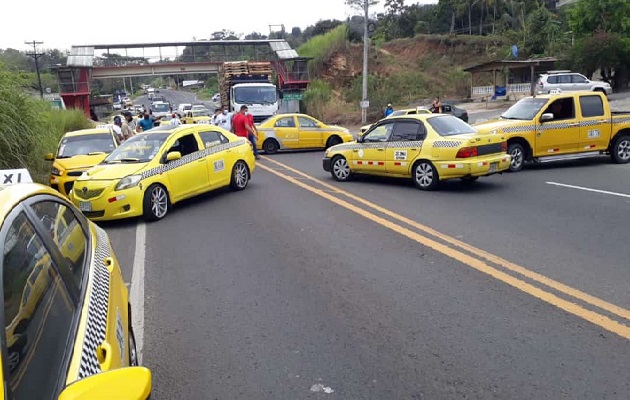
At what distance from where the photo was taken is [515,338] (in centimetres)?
452

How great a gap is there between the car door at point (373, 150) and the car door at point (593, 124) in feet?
16.5

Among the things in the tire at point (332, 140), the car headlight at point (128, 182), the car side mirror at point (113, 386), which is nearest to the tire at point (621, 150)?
the tire at point (332, 140)

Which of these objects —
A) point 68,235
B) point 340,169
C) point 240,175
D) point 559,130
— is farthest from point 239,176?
point 68,235

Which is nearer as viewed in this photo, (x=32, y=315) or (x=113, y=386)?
(x=113, y=386)

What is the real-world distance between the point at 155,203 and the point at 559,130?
9535mm

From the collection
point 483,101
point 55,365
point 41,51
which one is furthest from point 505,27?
point 55,365

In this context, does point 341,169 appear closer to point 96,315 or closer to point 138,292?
point 138,292

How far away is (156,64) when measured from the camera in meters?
48.8

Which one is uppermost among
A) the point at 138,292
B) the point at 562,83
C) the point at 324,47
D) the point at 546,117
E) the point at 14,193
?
the point at 324,47

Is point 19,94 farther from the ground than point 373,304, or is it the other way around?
point 19,94

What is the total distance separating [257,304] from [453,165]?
6597 millimetres

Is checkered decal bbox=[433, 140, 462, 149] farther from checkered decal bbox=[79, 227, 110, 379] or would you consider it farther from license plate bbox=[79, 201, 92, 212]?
checkered decal bbox=[79, 227, 110, 379]

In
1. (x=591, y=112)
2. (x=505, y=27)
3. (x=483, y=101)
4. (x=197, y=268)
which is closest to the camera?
(x=197, y=268)

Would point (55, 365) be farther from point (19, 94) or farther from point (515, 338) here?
point (19, 94)
